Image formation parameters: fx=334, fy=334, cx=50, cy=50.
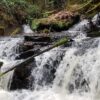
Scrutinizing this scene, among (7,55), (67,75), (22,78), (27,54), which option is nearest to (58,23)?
(7,55)

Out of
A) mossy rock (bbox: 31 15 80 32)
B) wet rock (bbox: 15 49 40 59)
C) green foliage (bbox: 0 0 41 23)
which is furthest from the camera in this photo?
green foliage (bbox: 0 0 41 23)

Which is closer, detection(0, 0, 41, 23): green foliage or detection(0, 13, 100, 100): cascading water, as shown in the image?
detection(0, 13, 100, 100): cascading water

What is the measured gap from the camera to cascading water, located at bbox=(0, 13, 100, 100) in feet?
30.4

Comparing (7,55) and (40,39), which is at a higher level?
(40,39)

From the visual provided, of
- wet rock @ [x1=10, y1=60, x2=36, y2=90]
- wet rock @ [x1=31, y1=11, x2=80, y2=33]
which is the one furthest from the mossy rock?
wet rock @ [x1=10, y1=60, x2=36, y2=90]

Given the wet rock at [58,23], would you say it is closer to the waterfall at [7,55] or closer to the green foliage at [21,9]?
the waterfall at [7,55]

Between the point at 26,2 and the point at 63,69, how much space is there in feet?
34.2

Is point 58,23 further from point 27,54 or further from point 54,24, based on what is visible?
point 27,54

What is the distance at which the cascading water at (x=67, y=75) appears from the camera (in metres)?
9.27

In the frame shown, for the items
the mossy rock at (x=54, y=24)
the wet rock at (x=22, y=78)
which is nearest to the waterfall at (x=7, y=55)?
the wet rock at (x=22, y=78)

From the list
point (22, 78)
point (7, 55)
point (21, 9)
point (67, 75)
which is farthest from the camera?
point (21, 9)

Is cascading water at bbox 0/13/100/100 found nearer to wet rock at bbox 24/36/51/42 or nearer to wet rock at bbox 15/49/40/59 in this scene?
wet rock at bbox 15/49/40/59

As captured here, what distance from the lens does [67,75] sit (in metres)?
9.88

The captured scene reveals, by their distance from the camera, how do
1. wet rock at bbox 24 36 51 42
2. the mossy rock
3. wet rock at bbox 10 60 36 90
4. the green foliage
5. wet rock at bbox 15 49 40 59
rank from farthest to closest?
the green foliage
the mossy rock
wet rock at bbox 24 36 51 42
wet rock at bbox 15 49 40 59
wet rock at bbox 10 60 36 90
